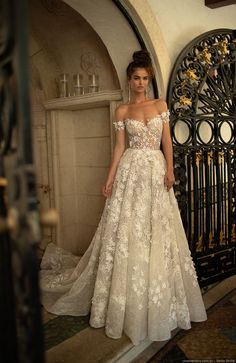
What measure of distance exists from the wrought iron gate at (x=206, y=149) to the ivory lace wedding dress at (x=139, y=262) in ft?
1.78

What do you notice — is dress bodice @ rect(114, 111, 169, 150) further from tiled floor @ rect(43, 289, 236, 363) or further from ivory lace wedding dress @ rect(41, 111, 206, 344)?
tiled floor @ rect(43, 289, 236, 363)

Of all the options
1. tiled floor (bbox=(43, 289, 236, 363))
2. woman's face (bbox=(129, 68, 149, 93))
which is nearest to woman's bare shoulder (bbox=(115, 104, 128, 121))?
woman's face (bbox=(129, 68, 149, 93))

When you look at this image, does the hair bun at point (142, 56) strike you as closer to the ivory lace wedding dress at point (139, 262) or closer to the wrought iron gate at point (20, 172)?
the ivory lace wedding dress at point (139, 262)

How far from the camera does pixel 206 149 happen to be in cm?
308

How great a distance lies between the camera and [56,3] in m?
3.08

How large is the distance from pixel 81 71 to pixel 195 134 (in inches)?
50.7

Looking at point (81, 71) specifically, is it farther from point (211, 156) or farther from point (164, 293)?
point (164, 293)

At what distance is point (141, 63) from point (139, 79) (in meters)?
0.13

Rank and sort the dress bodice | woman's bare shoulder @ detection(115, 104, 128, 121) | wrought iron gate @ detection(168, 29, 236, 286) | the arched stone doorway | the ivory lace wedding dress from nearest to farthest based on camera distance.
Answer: the ivory lace wedding dress < the dress bodice < woman's bare shoulder @ detection(115, 104, 128, 121) < wrought iron gate @ detection(168, 29, 236, 286) < the arched stone doorway

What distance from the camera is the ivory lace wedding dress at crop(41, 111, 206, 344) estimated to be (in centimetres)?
217

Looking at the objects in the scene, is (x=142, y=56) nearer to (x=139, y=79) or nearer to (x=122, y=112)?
(x=139, y=79)

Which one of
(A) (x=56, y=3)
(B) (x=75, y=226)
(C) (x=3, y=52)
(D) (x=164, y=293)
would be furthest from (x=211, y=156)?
(C) (x=3, y=52)

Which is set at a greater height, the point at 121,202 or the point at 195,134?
the point at 195,134

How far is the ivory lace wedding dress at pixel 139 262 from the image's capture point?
217 cm
